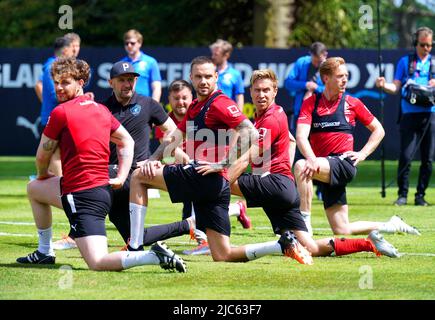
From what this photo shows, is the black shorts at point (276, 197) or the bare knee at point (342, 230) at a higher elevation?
the black shorts at point (276, 197)

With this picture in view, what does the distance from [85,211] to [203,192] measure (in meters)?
1.05

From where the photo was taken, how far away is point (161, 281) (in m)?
8.91

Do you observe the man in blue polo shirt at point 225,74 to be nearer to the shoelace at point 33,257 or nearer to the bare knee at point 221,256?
the bare knee at point 221,256

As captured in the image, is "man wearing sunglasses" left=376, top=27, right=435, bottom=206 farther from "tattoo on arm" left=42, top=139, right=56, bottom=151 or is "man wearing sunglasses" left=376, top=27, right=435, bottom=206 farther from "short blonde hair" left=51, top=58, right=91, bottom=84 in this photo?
"tattoo on arm" left=42, top=139, right=56, bottom=151

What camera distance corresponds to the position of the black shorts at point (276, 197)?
10164mm

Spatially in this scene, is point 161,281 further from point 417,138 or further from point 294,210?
point 417,138

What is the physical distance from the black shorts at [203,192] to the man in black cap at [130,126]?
98 cm

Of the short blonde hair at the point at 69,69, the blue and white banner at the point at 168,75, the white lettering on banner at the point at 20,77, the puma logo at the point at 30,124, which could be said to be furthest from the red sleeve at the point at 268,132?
the puma logo at the point at 30,124

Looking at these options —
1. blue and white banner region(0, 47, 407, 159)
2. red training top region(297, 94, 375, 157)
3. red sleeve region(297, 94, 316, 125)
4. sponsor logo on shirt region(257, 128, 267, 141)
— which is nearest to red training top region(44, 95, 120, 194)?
sponsor logo on shirt region(257, 128, 267, 141)

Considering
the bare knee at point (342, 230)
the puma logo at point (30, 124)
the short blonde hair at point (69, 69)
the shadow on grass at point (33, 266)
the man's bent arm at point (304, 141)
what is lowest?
the puma logo at point (30, 124)

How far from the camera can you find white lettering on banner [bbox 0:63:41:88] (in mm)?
25984

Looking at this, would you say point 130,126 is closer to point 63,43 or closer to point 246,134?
point 246,134
